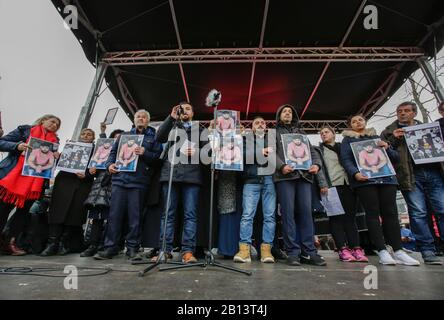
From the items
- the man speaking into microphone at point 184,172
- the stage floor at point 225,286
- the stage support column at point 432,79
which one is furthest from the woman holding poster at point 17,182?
the stage support column at point 432,79

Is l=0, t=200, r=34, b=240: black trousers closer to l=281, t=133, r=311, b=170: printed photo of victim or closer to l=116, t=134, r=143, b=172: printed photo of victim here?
l=116, t=134, r=143, b=172: printed photo of victim

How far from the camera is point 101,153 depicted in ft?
10.6

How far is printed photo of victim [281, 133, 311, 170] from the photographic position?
8.57 feet

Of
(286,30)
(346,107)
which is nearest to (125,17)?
(286,30)

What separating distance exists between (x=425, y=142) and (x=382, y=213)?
0.97 metres

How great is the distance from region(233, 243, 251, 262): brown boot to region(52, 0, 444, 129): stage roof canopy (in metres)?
4.75

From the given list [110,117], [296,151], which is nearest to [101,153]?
[110,117]

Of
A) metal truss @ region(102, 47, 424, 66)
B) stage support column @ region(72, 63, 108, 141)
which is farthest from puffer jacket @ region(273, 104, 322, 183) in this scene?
stage support column @ region(72, 63, 108, 141)

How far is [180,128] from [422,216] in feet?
9.43

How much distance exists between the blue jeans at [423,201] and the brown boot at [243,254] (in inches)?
74.4

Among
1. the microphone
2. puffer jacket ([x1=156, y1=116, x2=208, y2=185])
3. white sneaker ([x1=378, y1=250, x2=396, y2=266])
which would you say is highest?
the microphone

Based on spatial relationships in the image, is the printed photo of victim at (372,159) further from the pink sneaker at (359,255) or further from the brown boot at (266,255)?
the brown boot at (266,255)

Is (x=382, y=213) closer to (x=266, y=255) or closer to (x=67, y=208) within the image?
(x=266, y=255)

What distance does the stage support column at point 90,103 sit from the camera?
513 centimetres
